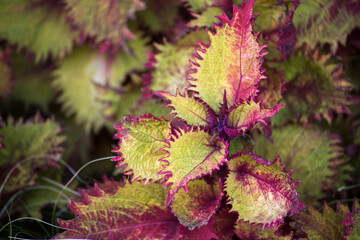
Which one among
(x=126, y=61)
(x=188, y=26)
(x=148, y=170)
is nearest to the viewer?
(x=148, y=170)

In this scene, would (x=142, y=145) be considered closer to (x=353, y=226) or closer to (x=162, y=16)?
(x=353, y=226)

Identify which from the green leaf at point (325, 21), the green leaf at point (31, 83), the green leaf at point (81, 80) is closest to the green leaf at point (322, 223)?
the green leaf at point (325, 21)

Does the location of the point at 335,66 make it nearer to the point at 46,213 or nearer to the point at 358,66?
the point at 358,66

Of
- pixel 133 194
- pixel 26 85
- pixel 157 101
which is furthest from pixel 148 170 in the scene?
pixel 26 85

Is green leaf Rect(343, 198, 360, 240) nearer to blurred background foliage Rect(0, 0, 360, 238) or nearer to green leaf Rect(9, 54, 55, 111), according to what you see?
blurred background foliage Rect(0, 0, 360, 238)

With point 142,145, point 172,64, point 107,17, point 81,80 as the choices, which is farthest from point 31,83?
point 142,145
